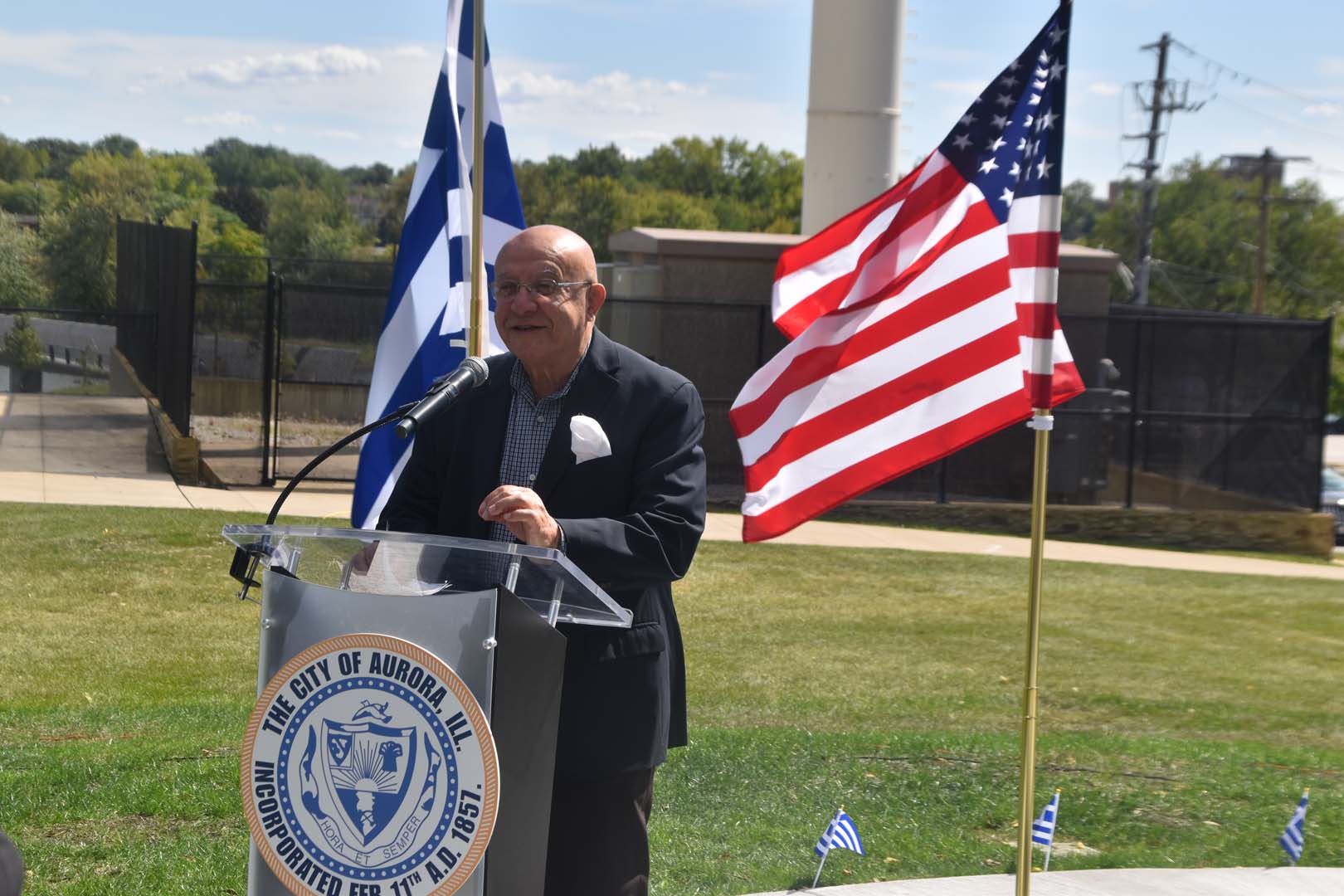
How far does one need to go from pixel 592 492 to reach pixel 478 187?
360cm

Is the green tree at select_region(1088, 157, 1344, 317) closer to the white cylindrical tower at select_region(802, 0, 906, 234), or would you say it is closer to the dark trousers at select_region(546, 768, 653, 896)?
the white cylindrical tower at select_region(802, 0, 906, 234)

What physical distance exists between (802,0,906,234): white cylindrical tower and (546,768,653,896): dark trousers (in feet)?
59.3

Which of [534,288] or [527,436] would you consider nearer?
[534,288]

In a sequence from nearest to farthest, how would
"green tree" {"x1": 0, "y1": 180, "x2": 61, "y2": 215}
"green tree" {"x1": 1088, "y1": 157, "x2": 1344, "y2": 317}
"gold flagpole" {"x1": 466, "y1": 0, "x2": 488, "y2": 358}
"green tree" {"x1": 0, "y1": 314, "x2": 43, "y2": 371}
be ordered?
"gold flagpole" {"x1": 466, "y1": 0, "x2": 488, "y2": 358}, "green tree" {"x1": 0, "y1": 314, "x2": 43, "y2": 371}, "green tree" {"x1": 0, "y1": 180, "x2": 61, "y2": 215}, "green tree" {"x1": 1088, "y1": 157, "x2": 1344, "y2": 317}

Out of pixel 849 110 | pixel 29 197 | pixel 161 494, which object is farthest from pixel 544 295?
pixel 29 197

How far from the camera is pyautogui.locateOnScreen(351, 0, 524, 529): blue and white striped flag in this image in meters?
7.36

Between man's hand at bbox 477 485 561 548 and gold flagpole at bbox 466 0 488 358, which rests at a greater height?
gold flagpole at bbox 466 0 488 358

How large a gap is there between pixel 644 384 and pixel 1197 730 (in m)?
6.72

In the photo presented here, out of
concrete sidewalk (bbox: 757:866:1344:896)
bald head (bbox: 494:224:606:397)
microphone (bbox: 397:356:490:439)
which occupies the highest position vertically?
bald head (bbox: 494:224:606:397)

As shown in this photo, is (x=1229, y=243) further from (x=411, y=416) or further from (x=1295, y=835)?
(x=411, y=416)

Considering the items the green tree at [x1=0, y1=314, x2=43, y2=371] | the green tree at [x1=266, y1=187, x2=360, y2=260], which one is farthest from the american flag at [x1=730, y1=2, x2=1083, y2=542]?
the green tree at [x1=266, y1=187, x2=360, y2=260]

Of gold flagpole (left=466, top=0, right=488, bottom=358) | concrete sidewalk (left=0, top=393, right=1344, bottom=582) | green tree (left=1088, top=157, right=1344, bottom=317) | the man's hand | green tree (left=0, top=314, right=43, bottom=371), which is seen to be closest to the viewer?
the man's hand

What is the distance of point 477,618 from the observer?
9.07 ft

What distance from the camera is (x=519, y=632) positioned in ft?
9.35
